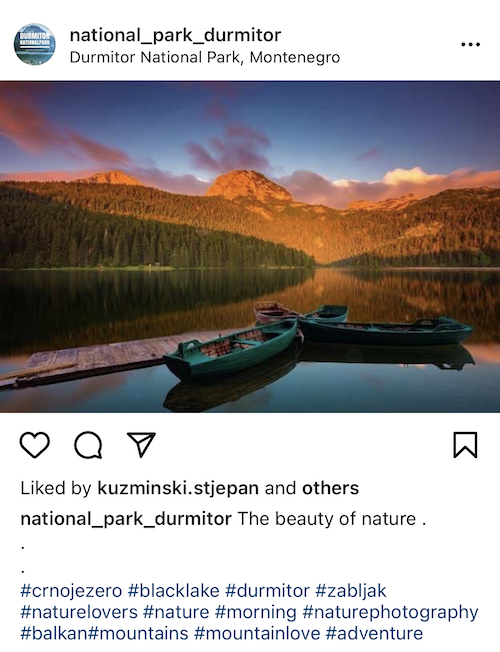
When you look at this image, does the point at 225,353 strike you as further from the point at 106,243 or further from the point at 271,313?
the point at 106,243

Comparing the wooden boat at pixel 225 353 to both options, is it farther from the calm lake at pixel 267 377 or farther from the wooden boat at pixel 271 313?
the wooden boat at pixel 271 313

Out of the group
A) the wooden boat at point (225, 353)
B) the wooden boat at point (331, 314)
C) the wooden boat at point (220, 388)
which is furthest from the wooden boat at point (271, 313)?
the wooden boat at point (220, 388)

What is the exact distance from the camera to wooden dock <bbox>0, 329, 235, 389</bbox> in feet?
43.0

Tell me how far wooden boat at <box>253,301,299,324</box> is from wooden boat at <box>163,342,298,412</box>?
6536 mm

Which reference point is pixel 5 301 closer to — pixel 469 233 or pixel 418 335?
pixel 418 335

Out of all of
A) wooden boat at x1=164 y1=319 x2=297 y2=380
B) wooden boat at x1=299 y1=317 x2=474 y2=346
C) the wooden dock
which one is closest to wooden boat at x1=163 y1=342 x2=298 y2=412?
wooden boat at x1=164 y1=319 x2=297 y2=380

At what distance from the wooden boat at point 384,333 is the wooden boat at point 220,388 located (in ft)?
14.5

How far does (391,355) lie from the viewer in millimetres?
18500
